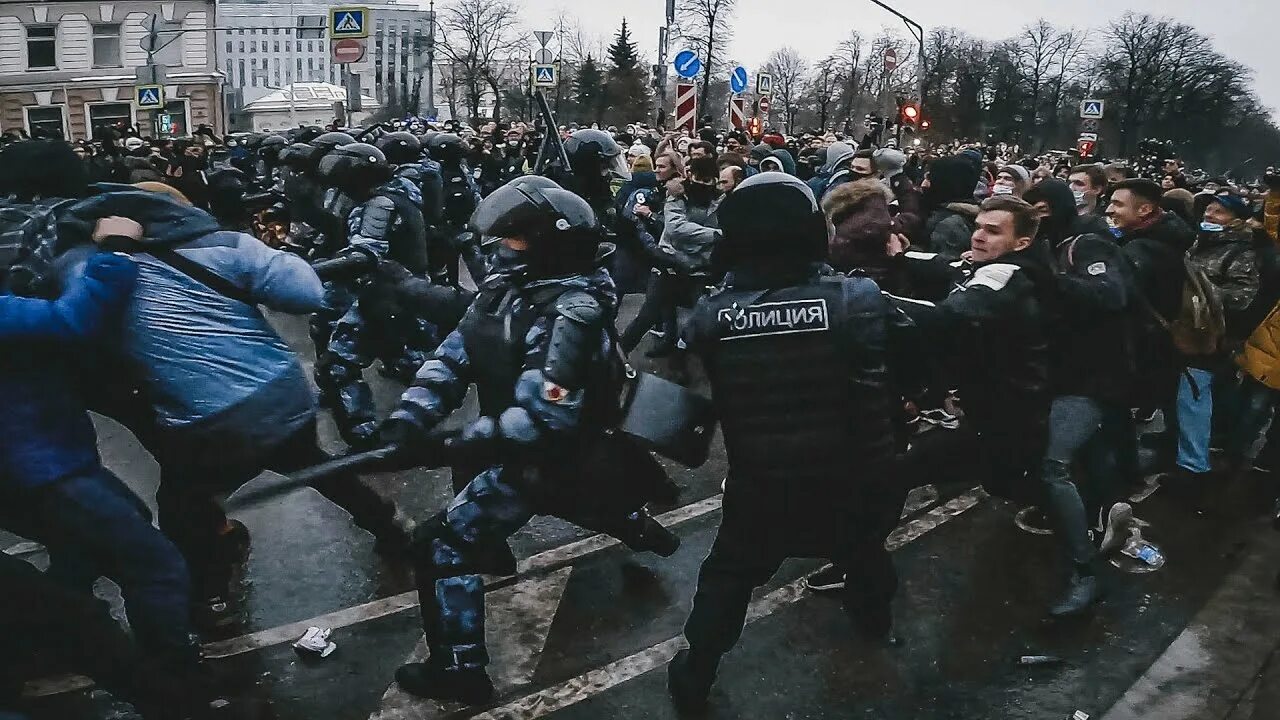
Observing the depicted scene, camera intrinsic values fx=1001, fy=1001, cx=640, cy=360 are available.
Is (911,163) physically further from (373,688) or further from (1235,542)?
(373,688)

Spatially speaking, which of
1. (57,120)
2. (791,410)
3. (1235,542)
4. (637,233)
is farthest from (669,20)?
(57,120)

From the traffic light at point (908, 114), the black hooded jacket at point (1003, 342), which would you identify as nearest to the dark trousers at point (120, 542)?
the black hooded jacket at point (1003, 342)

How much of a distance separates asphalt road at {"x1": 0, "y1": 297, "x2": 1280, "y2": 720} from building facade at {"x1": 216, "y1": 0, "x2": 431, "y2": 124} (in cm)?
9897

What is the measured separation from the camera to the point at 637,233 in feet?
26.3

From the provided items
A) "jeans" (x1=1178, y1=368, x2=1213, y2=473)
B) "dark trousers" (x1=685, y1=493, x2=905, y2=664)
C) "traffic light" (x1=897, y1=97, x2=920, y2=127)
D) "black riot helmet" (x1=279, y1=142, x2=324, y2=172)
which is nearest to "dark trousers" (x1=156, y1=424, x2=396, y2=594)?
"dark trousers" (x1=685, y1=493, x2=905, y2=664)

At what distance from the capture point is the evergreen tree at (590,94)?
51.4m

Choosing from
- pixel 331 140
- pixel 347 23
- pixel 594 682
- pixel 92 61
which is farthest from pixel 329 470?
pixel 92 61

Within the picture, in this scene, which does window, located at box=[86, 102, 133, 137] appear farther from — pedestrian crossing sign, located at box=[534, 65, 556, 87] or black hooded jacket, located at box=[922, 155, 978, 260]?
black hooded jacket, located at box=[922, 155, 978, 260]

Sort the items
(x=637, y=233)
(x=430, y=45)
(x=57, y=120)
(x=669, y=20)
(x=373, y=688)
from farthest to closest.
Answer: (x=430, y=45) → (x=57, y=120) → (x=669, y=20) → (x=637, y=233) → (x=373, y=688)

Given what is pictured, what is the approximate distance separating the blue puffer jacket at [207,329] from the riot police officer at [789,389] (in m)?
1.50

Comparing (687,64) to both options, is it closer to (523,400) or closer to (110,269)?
(523,400)

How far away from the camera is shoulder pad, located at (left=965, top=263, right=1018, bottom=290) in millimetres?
3779

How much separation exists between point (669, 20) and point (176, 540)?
80.9 feet

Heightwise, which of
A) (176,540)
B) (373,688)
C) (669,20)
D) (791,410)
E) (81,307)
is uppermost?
(669,20)
